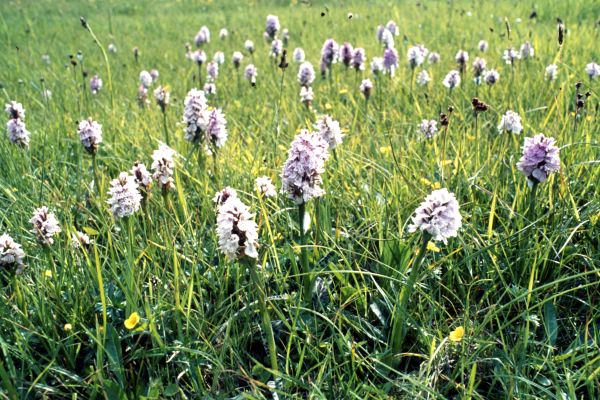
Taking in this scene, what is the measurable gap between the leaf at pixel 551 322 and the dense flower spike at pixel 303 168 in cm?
82

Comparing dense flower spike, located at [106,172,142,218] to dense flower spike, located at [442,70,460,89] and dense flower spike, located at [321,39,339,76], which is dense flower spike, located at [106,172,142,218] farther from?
dense flower spike, located at [321,39,339,76]

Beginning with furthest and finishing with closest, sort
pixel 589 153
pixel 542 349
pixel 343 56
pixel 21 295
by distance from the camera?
pixel 343 56 → pixel 589 153 → pixel 21 295 → pixel 542 349

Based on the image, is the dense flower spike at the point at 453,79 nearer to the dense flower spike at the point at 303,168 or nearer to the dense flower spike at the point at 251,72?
the dense flower spike at the point at 251,72

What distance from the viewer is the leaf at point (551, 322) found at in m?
1.73

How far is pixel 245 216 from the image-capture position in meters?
1.48

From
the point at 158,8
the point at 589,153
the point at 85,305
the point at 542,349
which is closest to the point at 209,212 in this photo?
the point at 85,305

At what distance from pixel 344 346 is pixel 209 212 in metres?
0.86

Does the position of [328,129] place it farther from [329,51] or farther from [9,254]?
[329,51]

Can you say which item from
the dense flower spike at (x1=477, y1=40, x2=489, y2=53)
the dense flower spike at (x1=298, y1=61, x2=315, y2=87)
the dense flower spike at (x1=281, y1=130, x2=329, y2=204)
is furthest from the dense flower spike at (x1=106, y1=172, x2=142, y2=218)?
the dense flower spike at (x1=477, y1=40, x2=489, y2=53)

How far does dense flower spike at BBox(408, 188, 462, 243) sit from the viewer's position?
4.90ft

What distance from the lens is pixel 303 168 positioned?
175 cm

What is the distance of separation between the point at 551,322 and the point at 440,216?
0.60 meters

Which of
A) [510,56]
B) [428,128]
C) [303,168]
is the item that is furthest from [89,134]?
[510,56]

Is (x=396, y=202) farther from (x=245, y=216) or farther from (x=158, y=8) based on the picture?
(x=158, y=8)
